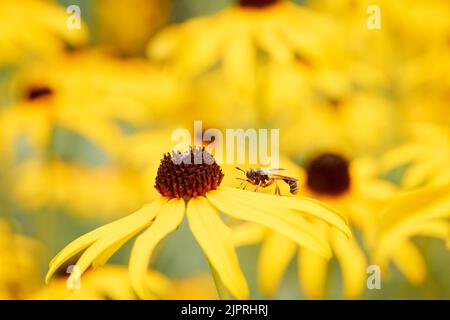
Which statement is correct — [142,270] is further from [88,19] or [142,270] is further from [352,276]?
[88,19]

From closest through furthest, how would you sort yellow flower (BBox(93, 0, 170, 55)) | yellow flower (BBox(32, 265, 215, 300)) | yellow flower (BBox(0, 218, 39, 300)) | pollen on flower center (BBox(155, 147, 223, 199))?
1. pollen on flower center (BBox(155, 147, 223, 199))
2. yellow flower (BBox(32, 265, 215, 300))
3. yellow flower (BBox(0, 218, 39, 300))
4. yellow flower (BBox(93, 0, 170, 55))

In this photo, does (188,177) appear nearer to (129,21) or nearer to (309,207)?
(309,207)

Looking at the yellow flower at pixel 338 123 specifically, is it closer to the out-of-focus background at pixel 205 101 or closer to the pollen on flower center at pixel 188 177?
the out-of-focus background at pixel 205 101

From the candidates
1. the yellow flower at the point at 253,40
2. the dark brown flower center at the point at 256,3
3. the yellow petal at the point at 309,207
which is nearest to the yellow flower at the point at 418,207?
the yellow petal at the point at 309,207

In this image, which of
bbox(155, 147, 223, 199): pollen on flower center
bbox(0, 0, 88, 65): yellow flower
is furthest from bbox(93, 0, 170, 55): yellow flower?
bbox(155, 147, 223, 199): pollen on flower center

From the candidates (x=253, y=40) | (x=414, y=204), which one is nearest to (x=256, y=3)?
(x=253, y=40)

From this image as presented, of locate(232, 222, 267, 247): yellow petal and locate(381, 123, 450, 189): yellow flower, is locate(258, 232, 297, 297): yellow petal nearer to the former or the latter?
locate(232, 222, 267, 247): yellow petal
